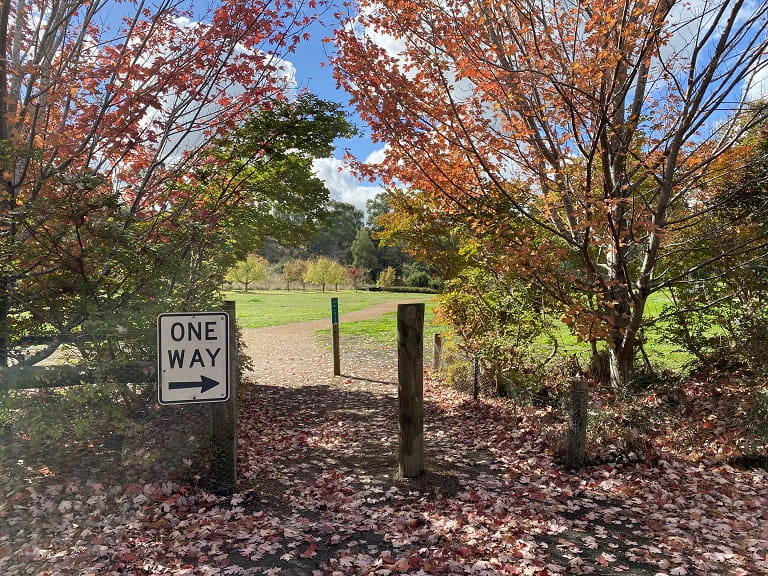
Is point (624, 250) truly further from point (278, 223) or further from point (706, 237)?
point (278, 223)

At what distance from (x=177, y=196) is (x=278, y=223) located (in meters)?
3.02

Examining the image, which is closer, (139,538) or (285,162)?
(139,538)

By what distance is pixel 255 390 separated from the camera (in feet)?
30.7

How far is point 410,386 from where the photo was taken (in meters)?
4.84

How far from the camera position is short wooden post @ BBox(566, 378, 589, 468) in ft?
16.5

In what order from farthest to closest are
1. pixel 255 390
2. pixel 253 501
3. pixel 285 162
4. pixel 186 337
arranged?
pixel 255 390 < pixel 285 162 < pixel 253 501 < pixel 186 337

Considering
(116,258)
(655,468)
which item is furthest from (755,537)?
(116,258)

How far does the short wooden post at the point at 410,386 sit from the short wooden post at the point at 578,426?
162 centimetres

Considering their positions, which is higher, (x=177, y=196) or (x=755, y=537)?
(x=177, y=196)

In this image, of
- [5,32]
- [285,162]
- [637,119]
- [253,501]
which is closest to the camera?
[253,501]

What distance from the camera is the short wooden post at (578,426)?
16.5 ft

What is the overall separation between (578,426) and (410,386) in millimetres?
1860

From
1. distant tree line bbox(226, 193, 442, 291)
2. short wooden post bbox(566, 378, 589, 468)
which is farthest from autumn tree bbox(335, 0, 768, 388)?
distant tree line bbox(226, 193, 442, 291)

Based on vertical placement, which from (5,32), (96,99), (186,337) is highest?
(5,32)
